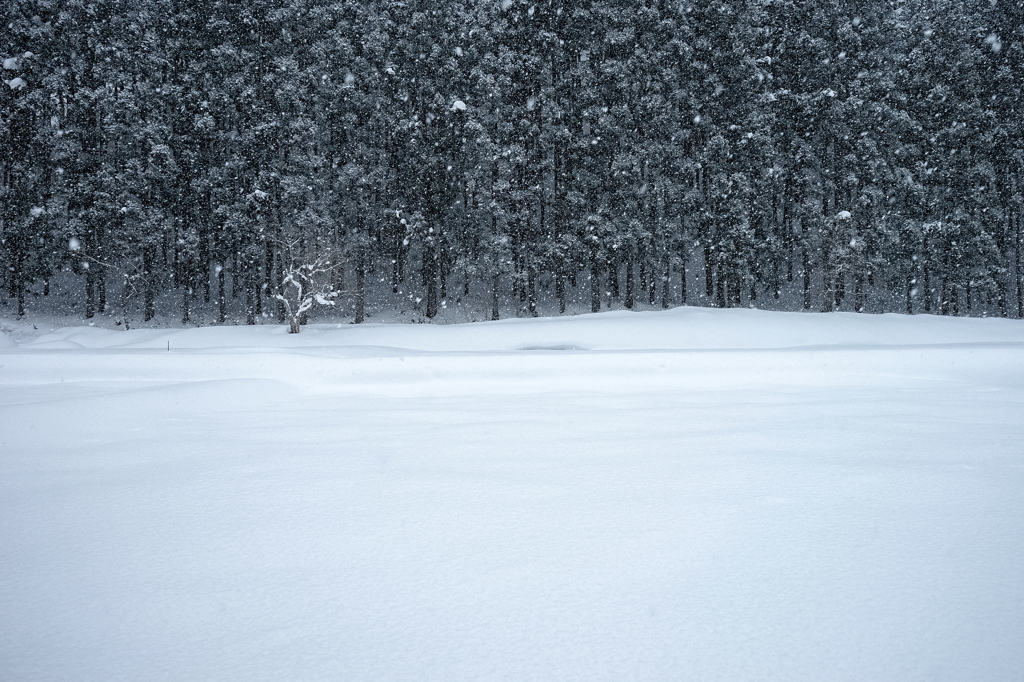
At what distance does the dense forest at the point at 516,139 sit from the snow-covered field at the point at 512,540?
2159 cm

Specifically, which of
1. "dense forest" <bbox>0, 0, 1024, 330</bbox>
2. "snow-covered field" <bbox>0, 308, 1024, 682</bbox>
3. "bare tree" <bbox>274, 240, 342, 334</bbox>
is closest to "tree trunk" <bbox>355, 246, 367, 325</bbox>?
"dense forest" <bbox>0, 0, 1024, 330</bbox>

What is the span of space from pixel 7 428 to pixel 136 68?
101ft

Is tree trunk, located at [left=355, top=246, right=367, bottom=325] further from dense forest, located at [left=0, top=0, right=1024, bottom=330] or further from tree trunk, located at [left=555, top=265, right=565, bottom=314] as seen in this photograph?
tree trunk, located at [left=555, top=265, right=565, bottom=314]

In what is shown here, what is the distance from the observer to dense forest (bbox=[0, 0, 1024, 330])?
2717 cm

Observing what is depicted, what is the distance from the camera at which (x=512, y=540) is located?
311cm

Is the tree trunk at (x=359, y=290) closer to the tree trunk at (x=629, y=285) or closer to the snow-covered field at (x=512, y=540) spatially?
the tree trunk at (x=629, y=285)

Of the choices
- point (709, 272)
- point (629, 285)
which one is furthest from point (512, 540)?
point (709, 272)

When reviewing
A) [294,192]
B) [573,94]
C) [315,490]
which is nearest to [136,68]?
[294,192]

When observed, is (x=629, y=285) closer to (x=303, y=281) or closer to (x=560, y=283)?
(x=560, y=283)

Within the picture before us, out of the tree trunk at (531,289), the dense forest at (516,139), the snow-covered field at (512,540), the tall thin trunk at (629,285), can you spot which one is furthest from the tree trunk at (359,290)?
the snow-covered field at (512,540)

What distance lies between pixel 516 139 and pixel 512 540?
26.7 metres

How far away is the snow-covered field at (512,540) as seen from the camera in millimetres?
2137

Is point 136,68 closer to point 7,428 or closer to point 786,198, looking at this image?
point 7,428

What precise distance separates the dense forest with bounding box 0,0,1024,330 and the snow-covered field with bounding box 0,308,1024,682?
70.8 ft
